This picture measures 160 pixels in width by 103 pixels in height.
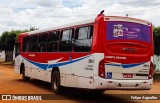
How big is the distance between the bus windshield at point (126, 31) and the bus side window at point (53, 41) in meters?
4.36

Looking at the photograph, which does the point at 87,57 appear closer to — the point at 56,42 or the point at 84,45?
the point at 84,45

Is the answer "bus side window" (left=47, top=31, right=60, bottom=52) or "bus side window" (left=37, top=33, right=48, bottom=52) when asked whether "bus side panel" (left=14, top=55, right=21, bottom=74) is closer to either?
"bus side window" (left=37, top=33, right=48, bottom=52)

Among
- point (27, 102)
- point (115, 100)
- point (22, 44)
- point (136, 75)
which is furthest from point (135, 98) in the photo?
point (22, 44)

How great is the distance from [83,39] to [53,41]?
3662 millimetres

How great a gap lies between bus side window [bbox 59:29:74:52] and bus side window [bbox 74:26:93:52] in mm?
597

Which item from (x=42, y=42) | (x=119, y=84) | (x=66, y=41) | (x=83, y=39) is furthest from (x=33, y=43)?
(x=119, y=84)

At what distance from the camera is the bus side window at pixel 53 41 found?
54.5 ft

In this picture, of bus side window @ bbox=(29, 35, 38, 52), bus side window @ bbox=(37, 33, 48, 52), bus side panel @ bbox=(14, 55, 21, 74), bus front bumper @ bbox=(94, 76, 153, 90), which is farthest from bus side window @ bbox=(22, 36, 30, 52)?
bus front bumper @ bbox=(94, 76, 153, 90)

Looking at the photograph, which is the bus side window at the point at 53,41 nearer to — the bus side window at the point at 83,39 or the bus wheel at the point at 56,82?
the bus wheel at the point at 56,82

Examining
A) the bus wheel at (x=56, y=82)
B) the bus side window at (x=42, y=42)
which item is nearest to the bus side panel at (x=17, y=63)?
the bus side window at (x=42, y=42)

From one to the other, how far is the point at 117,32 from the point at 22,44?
1136cm

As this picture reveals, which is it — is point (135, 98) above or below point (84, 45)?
below

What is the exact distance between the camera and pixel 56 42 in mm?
16562

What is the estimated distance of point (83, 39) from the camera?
1360cm
